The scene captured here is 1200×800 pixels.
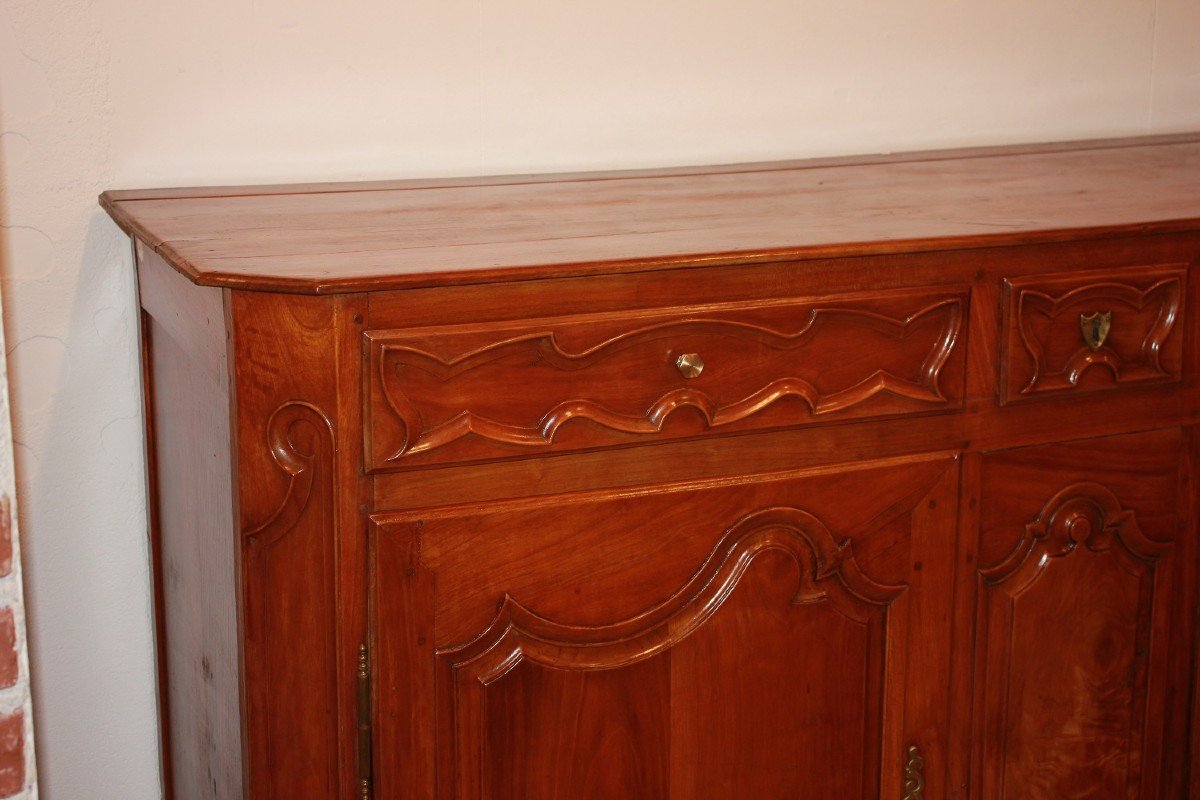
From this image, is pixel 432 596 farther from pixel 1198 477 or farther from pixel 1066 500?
pixel 1198 477

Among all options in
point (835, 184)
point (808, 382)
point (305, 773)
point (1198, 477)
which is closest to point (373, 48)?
point (835, 184)

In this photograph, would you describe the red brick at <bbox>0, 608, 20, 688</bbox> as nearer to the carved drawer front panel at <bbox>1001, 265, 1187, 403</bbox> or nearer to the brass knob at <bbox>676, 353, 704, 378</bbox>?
the brass knob at <bbox>676, 353, 704, 378</bbox>

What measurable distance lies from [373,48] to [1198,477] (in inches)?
40.7

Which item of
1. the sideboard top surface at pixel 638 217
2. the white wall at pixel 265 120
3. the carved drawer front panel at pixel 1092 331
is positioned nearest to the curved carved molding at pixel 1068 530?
the carved drawer front panel at pixel 1092 331

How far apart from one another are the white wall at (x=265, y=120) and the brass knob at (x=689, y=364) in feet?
1.81

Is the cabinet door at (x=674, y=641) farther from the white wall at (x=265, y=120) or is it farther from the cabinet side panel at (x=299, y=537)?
the white wall at (x=265, y=120)

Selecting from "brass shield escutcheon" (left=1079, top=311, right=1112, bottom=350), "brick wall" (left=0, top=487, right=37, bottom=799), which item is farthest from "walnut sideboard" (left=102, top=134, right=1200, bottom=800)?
"brick wall" (left=0, top=487, right=37, bottom=799)

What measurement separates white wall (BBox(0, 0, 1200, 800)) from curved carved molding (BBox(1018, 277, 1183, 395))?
1.82 ft

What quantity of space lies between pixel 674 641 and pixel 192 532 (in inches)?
19.7

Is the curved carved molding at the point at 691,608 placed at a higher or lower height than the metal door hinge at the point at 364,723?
higher

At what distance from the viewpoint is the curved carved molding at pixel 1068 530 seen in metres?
1.44

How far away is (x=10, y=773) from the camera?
1357 millimetres

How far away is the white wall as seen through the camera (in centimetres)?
152

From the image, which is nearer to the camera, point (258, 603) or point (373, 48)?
point (258, 603)
